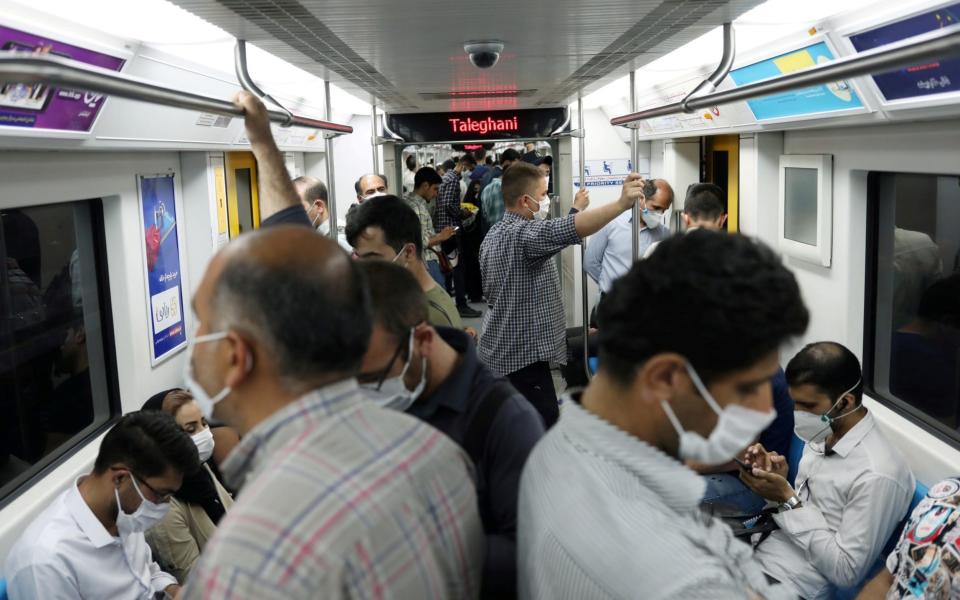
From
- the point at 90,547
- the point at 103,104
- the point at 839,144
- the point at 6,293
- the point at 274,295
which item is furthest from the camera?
the point at 839,144

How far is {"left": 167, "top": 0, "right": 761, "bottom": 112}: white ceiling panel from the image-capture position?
2.36 meters

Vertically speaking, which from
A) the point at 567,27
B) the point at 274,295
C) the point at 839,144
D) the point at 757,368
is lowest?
the point at 757,368

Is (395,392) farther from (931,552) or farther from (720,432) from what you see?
(931,552)

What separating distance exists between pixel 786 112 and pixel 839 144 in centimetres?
35

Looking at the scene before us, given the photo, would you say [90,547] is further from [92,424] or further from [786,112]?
[786,112]

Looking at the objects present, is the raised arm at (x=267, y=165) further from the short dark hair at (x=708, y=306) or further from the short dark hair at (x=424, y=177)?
the short dark hair at (x=424, y=177)

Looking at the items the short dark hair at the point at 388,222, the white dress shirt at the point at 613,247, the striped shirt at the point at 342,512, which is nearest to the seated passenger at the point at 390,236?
the short dark hair at the point at 388,222

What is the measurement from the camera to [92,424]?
4.89 m

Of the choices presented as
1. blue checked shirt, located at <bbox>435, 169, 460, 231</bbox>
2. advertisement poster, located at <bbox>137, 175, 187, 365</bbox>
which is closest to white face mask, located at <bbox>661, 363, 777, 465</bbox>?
advertisement poster, located at <bbox>137, 175, 187, 365</bbox>

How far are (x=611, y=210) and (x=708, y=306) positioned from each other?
2.52 metres

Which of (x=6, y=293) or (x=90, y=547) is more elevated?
(x=6, y=293)

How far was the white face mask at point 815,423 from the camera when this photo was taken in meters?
3.27

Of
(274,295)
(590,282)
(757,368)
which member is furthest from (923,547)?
(590,282)

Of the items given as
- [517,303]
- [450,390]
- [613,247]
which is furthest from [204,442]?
[613,247]
